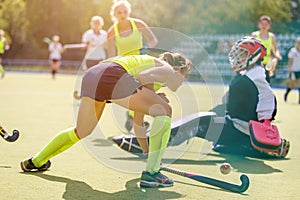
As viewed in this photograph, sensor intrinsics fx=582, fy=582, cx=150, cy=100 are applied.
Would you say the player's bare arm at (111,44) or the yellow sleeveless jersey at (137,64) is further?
the player's bare arm at (111,44)

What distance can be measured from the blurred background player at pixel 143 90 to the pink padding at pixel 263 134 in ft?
5.32

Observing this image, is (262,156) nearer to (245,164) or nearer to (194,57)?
(245,164)

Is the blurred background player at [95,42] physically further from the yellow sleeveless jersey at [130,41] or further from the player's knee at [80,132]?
the player's knee at [80,132]

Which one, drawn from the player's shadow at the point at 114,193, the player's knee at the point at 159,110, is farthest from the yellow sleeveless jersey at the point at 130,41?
the player's shadow at the point at 114,193

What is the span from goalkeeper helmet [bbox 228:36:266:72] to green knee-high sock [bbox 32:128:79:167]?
2.32 m

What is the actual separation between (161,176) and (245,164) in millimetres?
1548

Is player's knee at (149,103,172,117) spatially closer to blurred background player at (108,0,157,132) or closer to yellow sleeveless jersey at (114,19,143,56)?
blurred background player at (108,0,157,132)

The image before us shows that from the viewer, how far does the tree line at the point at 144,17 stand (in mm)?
28453

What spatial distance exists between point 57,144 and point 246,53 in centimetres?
252

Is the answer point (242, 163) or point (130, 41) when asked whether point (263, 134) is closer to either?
point (242, 163)

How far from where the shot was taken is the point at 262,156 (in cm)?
641

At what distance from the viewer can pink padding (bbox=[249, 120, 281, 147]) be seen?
6246mm

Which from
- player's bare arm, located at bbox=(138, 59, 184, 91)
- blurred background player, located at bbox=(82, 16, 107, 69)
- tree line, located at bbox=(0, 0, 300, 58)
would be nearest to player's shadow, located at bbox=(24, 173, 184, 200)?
player's bare arm, located at bbox=(138, 59, 184, 91)

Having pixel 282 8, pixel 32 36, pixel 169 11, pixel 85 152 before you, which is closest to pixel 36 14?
pixel 32 36
